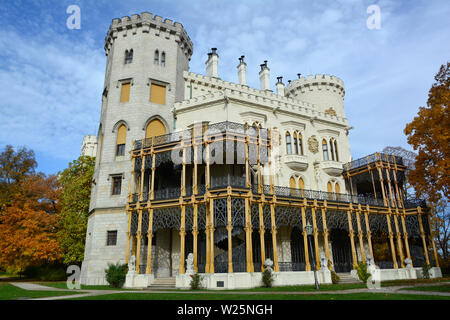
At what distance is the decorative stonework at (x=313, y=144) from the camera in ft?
97.3

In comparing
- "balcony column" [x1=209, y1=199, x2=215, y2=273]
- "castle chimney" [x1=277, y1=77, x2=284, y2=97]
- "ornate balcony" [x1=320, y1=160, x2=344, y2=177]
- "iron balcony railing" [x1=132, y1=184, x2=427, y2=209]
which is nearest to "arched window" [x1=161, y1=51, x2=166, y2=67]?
"iron balcony railing" [x1=132, y1=184, x2=427, y2=209]

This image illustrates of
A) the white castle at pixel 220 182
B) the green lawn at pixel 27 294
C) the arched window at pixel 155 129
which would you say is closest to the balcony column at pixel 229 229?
the white castle at pixel 220 182

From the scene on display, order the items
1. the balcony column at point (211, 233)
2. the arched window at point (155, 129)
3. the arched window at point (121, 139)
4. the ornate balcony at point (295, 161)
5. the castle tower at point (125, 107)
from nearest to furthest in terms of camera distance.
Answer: the balcony column at point (211, 233) < the castle tower at point (125, 107) < the arched window at point (121, 139) < the arched window at point (155, 129) < the ornate balcony at point (295, 161)

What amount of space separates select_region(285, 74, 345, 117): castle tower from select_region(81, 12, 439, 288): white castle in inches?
10.5

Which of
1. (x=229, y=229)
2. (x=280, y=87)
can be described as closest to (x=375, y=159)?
(x=280, y=87)

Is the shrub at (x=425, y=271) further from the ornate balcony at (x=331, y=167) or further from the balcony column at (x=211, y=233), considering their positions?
the balcony column at (x=211, y=233)

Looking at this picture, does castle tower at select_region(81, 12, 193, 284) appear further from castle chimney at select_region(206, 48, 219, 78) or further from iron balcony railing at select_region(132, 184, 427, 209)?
iron balcony railing at select_region(132, 184, 427, 209)

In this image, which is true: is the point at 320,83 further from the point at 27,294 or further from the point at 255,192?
the point at 27,294

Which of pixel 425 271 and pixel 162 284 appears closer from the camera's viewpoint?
pixel 162 284

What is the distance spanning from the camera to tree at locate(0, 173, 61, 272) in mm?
28594

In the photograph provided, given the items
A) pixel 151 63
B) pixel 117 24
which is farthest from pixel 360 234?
pixel 117 24

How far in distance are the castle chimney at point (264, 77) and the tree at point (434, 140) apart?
13.6 metres

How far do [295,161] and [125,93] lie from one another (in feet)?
53.7

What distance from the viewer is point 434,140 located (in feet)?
76.6
